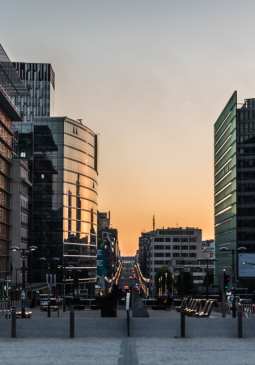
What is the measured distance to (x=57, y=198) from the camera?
142m

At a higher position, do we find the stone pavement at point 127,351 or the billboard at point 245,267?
the stone pavement at point 127,351

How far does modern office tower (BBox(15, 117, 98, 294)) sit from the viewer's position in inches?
5477

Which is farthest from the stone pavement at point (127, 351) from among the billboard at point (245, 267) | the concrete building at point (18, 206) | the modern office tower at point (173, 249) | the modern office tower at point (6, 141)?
the modern office tower at point (173, 249)

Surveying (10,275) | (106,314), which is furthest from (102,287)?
(106,314)

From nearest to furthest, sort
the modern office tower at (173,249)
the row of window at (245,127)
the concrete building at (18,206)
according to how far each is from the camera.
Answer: the concrete building at (18,206) → the row of window at (245,127) → the modern office tower at (173,249)

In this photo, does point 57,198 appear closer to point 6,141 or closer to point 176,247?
point 6,141

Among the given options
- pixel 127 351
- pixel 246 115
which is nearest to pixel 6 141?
pixel 246 115

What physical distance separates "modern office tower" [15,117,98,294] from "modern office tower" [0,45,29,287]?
41.4 m

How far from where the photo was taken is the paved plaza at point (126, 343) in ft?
47.4

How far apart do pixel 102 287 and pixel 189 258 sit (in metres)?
38.0

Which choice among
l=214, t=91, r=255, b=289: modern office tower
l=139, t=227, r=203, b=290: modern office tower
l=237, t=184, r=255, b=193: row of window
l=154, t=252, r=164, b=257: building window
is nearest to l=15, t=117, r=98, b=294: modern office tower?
l=214, t=91, r=255, b=289: modern office tower

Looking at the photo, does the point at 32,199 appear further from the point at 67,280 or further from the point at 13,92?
the point at 13,92

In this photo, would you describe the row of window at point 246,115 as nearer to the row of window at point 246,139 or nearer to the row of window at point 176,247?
the row of window at point 246,139

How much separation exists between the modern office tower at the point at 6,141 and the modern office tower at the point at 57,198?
41425 millimetres
